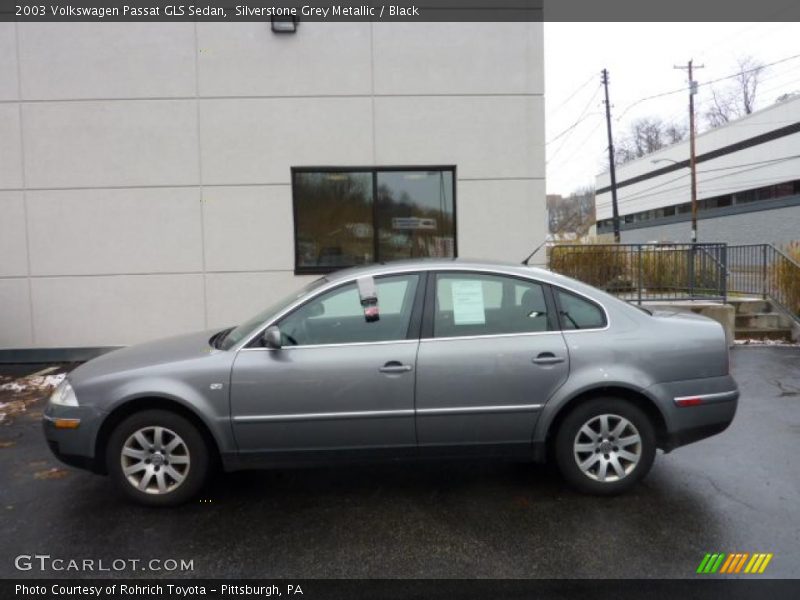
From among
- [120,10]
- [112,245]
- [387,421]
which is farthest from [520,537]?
[120,10]

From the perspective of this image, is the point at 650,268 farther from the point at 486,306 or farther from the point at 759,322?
the point at 486,306

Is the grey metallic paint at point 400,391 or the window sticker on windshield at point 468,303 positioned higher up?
the window sticker on windshield at point 468,303

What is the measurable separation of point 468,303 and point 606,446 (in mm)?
1320

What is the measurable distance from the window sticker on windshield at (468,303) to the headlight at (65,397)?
2.57m

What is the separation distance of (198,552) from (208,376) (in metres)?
1.06

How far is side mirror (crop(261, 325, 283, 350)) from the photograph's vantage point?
3861mm

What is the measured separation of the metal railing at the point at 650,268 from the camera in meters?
10.1

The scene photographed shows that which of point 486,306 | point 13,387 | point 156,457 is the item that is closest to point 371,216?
point 486,306

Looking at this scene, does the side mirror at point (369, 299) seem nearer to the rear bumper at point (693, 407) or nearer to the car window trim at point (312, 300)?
the car window trim at point (312, 300)

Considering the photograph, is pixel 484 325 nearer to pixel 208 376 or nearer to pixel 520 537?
pixel 520 537

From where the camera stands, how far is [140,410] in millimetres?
3912

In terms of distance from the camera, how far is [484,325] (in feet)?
13.3

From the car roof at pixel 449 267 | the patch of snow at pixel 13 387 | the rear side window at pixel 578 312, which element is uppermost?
the car roof at pixel 449 267

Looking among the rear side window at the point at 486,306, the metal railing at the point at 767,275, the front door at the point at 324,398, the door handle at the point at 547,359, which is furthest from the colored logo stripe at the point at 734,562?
the metal railing at the point at 767,275
